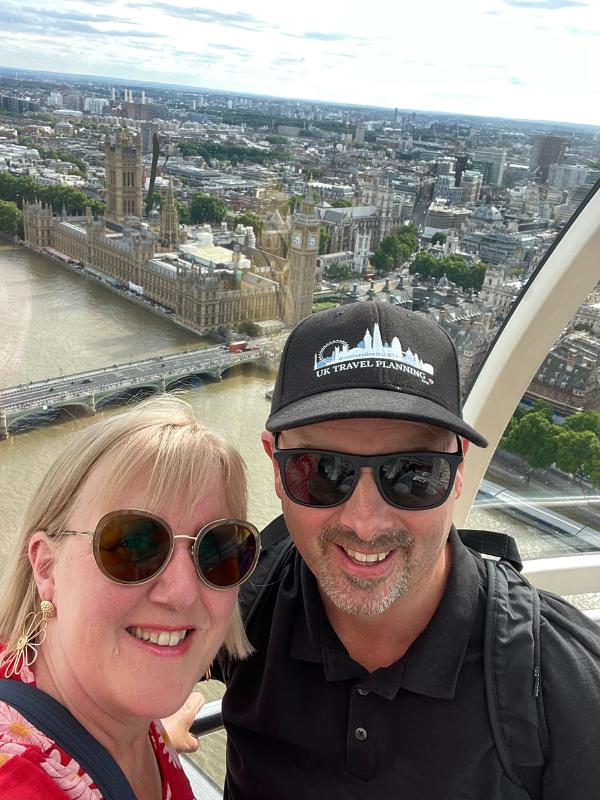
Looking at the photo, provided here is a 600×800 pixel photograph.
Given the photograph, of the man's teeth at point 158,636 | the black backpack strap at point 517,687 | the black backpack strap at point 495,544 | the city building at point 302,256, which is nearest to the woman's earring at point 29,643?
the man's teeth at point 158,636

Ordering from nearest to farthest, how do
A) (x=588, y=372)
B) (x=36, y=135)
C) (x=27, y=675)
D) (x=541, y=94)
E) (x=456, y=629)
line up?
(x=27, y=675) < (x=456, y=629) < (x=36, y=135) < (x=541, y=94) < (x=588, y=372)

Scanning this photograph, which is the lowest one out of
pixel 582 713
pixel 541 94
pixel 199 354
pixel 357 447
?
pixel 199 354

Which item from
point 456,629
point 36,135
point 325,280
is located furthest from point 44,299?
point 456,629

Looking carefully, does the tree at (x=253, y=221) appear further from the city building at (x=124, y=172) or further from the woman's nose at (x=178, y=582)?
the woman's nose at (x=178, y=582)

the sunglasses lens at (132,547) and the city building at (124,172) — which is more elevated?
the city building at (124,172)

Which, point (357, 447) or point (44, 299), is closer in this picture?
point (357, 447)

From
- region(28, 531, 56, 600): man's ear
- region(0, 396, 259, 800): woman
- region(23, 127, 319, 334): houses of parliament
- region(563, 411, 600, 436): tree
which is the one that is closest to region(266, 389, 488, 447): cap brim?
region(0, 396, 259, 800): woman

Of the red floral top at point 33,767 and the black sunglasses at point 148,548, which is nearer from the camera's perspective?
the red floral top at point 33,767

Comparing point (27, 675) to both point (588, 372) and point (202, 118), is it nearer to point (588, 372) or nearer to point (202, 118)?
point (202, 118)
